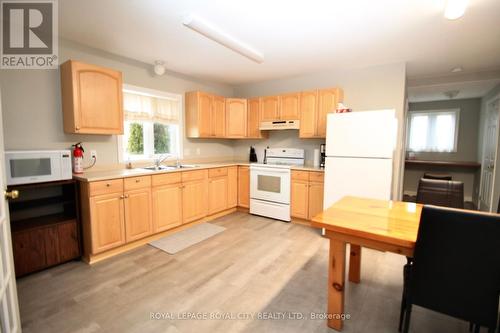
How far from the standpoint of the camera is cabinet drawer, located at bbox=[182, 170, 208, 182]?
349 centimetres

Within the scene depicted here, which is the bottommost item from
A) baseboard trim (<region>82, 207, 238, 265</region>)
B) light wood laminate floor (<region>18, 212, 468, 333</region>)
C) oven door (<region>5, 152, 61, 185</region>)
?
light wood laminate floor (<region>18, 212, 468, 333</region>)

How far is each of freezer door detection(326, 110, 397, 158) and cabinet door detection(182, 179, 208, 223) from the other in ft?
6.32

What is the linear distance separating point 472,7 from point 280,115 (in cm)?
257

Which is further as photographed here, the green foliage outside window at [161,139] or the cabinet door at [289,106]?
the cabinet door at [289,106]

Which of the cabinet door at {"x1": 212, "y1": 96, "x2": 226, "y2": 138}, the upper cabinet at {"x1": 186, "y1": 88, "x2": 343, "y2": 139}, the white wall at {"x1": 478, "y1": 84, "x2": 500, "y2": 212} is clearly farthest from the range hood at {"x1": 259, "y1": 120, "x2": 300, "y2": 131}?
the white wall at {"x1": 478, "y1": 84, "x2": 500, "y2": 212}

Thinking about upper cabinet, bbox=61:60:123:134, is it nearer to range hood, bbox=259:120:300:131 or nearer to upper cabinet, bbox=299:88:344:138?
range hood, bbox=259:120:300:131

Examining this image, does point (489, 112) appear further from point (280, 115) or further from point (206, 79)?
point (206, 79)

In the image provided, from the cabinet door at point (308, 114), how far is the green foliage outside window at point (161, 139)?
7.25 ft

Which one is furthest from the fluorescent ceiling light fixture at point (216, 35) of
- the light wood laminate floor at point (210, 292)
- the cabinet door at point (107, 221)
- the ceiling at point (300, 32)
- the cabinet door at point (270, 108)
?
the light wood laminate floor at point (210, 292)

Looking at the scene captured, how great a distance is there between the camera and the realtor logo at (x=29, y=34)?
205 cm

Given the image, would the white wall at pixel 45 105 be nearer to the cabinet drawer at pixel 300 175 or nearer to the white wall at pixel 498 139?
the cabinet drawer at pixel 300 175

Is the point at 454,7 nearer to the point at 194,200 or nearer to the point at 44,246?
the point at 194,200

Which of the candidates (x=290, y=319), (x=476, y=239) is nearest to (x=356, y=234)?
(x=476, y=239)

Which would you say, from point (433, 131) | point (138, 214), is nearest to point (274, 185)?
point (138, 214)
